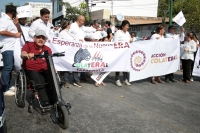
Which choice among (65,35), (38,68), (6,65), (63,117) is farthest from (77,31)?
(63,117)

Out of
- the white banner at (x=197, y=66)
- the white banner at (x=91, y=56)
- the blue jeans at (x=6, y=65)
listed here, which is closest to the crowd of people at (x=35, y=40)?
the blue jeans at (x=6, y=65)

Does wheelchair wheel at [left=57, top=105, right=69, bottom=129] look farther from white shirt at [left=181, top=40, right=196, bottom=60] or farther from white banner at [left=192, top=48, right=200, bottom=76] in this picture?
white banner at [left=192, top=48, right=200, bottom=76]

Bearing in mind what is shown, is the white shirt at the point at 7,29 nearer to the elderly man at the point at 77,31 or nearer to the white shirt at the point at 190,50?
the elderly man at the point at 77,31

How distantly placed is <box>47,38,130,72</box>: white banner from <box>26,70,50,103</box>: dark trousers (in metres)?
2.07

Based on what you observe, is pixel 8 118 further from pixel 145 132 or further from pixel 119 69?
pixel 119 69

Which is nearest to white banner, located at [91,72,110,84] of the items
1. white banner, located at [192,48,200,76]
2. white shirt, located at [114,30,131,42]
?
white shirt, located at [114,30,131,42]

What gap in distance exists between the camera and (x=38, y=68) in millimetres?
4055

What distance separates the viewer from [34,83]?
12.6 ft

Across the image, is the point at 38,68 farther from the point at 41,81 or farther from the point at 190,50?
the point at 190,50

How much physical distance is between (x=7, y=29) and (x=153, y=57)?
4312mm

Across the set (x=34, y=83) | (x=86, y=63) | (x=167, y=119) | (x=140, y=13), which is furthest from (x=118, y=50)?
(x=140, y=13)

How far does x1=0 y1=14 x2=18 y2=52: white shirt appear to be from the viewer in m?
4.58

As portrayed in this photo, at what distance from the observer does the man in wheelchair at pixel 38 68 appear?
386 centimetres

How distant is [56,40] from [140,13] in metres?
32.3
